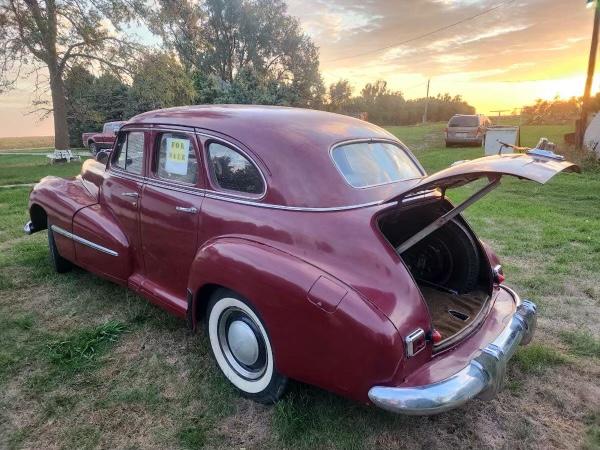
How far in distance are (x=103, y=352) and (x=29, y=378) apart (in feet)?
1.62

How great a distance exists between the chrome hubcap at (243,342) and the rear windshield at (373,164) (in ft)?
3.73

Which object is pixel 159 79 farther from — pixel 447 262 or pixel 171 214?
pixel 447 262

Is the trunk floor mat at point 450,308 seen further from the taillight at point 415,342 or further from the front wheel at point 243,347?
the front wheel at point 243,347

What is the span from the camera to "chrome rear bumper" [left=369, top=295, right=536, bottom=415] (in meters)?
2.10

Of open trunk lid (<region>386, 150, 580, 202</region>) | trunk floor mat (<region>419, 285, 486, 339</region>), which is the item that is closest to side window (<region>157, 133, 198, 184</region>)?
open trunk lid (<region>386, 150, 580, 202</region>)

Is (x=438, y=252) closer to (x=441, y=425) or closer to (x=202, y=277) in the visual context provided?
(x=441, y=425)

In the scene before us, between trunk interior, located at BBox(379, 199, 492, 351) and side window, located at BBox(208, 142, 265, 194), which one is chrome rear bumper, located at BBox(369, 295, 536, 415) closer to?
trunk interior, located at BBox(379, 199, 492, 351)

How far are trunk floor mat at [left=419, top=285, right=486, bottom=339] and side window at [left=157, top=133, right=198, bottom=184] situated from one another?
6.30 feet

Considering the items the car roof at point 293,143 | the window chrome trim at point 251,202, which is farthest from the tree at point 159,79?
the window chrome trim at point 251,202

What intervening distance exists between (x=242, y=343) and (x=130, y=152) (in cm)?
205

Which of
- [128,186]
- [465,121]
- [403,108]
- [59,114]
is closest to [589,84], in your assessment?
[465,121]

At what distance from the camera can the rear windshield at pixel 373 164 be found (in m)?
2.92

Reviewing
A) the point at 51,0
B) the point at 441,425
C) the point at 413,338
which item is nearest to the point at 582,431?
the point at 441,425

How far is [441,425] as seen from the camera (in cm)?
261
